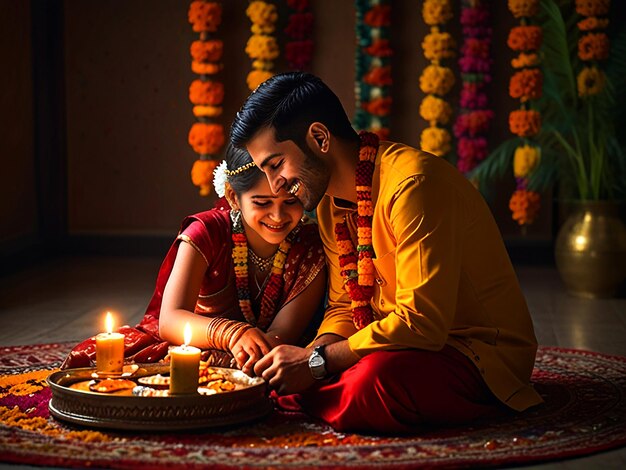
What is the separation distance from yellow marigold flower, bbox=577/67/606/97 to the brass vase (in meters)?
0.71

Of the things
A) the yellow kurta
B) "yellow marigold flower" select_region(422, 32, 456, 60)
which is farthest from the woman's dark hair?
"yellow marigold flower" select_region(422, 32, 456, 60)

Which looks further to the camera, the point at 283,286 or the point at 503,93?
the point at 503,93

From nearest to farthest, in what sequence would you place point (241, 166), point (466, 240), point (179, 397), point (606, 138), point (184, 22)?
1. point (179, 397)
2. point (466, 240)
3. point (241, 166)
4. point (606, 138)
5. point (184, 22)

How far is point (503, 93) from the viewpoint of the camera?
7266 mm

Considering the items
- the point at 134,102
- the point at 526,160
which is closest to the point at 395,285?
the point at 526,160

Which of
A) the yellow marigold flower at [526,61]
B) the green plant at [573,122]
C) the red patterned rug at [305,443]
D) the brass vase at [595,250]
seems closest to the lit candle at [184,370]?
the red patterned rug at [305,443]

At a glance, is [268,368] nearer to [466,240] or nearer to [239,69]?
[466,240]

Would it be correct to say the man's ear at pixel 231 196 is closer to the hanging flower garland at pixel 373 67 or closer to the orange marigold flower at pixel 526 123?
the orange marigold flower at pixel 526 123

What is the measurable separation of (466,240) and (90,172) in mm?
4978

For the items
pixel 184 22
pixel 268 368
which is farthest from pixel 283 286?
pixel 184 22

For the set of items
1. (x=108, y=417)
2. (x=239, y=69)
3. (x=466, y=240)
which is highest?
(x=239, y=69)

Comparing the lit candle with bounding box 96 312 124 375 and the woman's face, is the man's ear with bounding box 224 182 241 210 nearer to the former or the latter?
the woman's face

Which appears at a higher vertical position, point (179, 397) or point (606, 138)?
point (606, 138)

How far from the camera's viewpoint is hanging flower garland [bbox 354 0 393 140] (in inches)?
282
